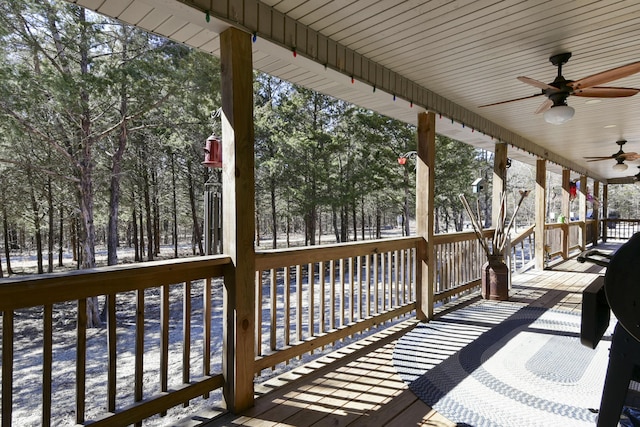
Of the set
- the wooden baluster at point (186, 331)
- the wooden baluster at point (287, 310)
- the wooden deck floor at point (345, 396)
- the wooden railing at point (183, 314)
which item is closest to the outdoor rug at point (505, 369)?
the wooden deck floor at point (345, 396)

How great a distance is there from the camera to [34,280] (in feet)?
4.97

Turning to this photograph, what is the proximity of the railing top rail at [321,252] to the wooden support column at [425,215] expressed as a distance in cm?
28

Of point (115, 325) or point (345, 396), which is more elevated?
point (115, 325)

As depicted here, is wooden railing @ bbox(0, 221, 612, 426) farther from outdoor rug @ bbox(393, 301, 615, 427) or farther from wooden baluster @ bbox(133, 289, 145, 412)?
outdoor rug @ bbox(393, 301, 615, 427)

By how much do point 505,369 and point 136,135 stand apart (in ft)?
46.5

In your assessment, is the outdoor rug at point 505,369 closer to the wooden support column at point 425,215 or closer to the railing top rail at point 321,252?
the wooden support column at point 425,215

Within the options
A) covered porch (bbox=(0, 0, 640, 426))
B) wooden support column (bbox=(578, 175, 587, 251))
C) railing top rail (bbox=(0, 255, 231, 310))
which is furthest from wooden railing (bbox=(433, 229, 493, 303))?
wooden support column (bbox=(578, 175, 587, 251))

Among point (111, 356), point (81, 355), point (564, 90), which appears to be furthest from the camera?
point (564, 90)

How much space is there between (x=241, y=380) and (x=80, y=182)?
9023 millimetres

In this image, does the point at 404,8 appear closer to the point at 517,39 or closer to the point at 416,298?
the point at 517,39

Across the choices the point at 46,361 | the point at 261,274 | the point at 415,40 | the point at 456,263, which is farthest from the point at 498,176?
the point at 46,361

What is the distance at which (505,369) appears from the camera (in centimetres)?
281

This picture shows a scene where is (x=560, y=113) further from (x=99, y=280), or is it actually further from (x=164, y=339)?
(x=99, y=280)

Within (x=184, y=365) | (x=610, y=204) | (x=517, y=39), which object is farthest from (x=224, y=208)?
(x=610, y=204)
